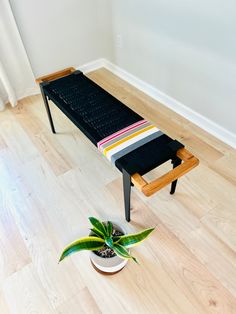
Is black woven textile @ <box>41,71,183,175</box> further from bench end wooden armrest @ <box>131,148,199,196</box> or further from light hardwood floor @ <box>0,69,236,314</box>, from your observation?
light hardwood floor @ <box>0,69,236,314</box>

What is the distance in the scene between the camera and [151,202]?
1.47m

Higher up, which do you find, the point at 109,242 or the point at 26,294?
the point at 109,242

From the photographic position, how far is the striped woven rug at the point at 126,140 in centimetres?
118

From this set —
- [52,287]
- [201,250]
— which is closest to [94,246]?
[52,287]

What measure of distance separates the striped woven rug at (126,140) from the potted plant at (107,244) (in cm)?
31

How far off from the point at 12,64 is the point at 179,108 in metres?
1.50

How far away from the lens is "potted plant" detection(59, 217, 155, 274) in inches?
38.1

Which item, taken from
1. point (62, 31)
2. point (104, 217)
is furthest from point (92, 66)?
point (104, 217)

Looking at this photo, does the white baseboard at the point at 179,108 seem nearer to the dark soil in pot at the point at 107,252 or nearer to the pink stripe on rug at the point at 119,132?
the pink stripe on rug at the point at 119,132

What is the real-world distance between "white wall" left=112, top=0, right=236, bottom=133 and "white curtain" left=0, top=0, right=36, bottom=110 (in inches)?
35.1

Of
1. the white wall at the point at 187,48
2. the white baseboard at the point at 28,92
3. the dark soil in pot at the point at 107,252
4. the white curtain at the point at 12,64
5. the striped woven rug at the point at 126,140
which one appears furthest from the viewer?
the white baseboard at the point at 28,92

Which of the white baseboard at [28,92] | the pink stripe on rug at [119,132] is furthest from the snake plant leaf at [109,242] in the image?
the white baseboard at [28,92]

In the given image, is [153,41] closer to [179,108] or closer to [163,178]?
[179,108]

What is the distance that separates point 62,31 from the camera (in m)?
2.28
